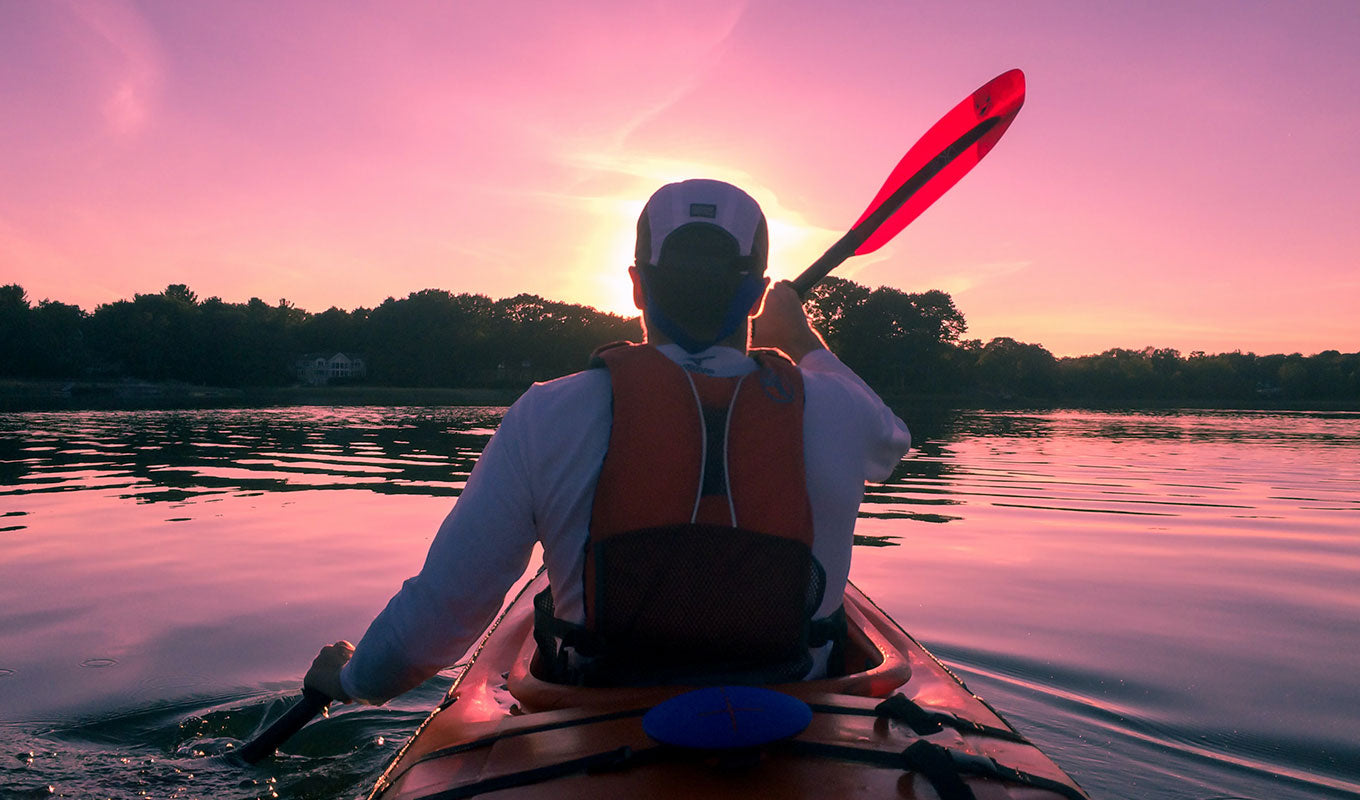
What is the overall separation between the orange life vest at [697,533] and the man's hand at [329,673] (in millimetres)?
673

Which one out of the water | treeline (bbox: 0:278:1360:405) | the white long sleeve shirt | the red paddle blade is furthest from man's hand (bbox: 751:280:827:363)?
treeline (bbox: 0:278:1360:405)

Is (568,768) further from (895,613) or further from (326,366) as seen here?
(326,366)

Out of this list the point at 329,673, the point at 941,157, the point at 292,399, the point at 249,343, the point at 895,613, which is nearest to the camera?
the point at 329,673

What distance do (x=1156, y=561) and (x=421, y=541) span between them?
6261mm

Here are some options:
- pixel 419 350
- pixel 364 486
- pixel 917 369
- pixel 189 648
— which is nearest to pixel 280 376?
pixel 419 350

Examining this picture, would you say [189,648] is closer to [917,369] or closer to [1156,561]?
[1156,561]

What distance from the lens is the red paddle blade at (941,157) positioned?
380 cm

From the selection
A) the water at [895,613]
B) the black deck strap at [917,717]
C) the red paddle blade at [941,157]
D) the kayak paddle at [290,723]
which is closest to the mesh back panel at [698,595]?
the black deck strap at [917,717]

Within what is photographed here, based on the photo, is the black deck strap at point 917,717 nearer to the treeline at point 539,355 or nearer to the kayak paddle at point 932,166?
the kayak paddle at point 932,166

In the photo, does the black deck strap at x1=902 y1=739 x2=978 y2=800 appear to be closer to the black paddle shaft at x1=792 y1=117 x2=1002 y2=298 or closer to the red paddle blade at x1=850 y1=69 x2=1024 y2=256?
A: the black paddle shaft at x1=792 y1=117 x2=1002 y2=298

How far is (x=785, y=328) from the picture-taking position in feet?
7.47

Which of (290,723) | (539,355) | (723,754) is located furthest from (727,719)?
(539,355)

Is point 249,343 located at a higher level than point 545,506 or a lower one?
higher

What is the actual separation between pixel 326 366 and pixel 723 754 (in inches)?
Answer: 4099
